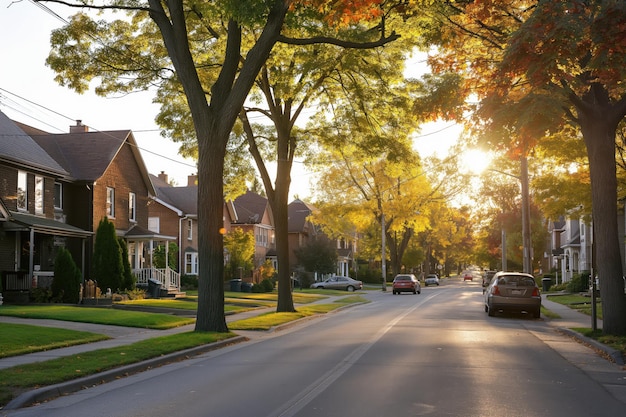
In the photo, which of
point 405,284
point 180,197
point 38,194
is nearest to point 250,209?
point 180,197

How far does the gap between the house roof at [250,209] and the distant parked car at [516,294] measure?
148 feet

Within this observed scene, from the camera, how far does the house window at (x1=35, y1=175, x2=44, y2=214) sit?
1346 inches

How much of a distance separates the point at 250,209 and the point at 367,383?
64.0 metres

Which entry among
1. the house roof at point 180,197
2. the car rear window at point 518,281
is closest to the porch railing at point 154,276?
the house roof at point 180,197

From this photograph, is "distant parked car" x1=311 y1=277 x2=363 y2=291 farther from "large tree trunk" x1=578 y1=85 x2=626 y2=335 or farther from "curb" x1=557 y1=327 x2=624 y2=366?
"large tree trunk" x1=578 y1=85 x2=626 y2=335

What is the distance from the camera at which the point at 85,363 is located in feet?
43.6

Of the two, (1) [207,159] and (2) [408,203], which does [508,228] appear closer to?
(2) [408,203]

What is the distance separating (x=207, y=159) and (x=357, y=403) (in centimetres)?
1134

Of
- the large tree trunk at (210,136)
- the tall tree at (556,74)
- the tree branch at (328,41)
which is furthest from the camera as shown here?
the tree branch at (328,41)

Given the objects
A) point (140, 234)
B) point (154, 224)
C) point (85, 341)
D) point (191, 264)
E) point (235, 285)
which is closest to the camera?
point (85, 341)

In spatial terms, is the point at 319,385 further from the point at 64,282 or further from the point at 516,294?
the point at 64,282

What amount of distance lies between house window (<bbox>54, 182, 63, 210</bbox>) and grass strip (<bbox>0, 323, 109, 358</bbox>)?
18.3 metres

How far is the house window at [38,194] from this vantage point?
112 feet

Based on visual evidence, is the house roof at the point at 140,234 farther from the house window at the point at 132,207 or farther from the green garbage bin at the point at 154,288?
the green garbage bin at the point at 154,288
